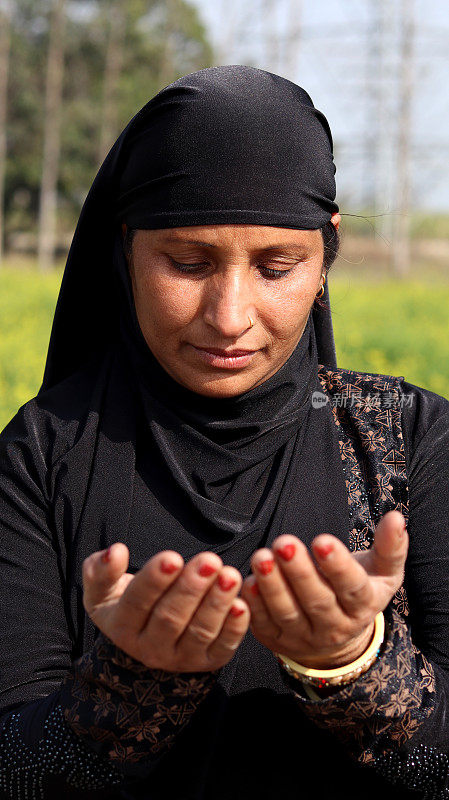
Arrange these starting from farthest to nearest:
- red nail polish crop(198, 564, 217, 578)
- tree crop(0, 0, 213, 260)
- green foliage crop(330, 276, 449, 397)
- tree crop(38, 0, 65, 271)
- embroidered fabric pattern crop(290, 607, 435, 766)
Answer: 1. tree crop(0, 0, 213, 260)
2. tree crop(38, 0, 65, 271)
3. green foliage crop(330, 276, 449, 397)
4. embroidered fabric pattern crop(290, 607, 435, 766)
5. red nail polish crop(198, 564, 217, 578)

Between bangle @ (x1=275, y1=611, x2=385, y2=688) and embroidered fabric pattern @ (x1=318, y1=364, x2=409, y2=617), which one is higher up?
embroidered fabric pattern @ (x1=318, y1=364, x2=409, y2=617)

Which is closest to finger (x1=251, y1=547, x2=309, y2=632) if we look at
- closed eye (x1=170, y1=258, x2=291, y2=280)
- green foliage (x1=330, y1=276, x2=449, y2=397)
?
closed eye (x1=170, y1=258, x2=291, y2=280)

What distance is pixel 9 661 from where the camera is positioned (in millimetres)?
1783

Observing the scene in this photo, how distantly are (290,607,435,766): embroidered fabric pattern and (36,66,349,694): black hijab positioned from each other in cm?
26

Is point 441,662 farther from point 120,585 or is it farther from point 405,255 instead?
point 405,255

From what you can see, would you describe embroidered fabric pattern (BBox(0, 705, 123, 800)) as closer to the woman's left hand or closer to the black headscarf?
the black headscarf

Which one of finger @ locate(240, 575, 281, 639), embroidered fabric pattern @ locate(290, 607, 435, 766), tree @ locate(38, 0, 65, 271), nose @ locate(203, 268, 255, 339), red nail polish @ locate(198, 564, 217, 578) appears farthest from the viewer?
tree @ locate(38, 0, 65, 271)

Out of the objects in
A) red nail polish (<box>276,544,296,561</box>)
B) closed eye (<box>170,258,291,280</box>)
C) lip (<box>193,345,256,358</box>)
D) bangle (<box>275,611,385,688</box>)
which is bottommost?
bangle (<box>275,611,385,688</box>)

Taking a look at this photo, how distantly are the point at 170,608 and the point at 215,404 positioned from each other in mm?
639

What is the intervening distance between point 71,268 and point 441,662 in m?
1.11

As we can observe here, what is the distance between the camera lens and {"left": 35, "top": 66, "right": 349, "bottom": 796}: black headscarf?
5.79 ft

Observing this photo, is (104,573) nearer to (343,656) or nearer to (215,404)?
(343,656)

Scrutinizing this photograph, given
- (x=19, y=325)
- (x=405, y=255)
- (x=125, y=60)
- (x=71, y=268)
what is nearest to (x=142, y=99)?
(x=125, y=60)

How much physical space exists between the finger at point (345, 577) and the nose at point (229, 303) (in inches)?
19.5
